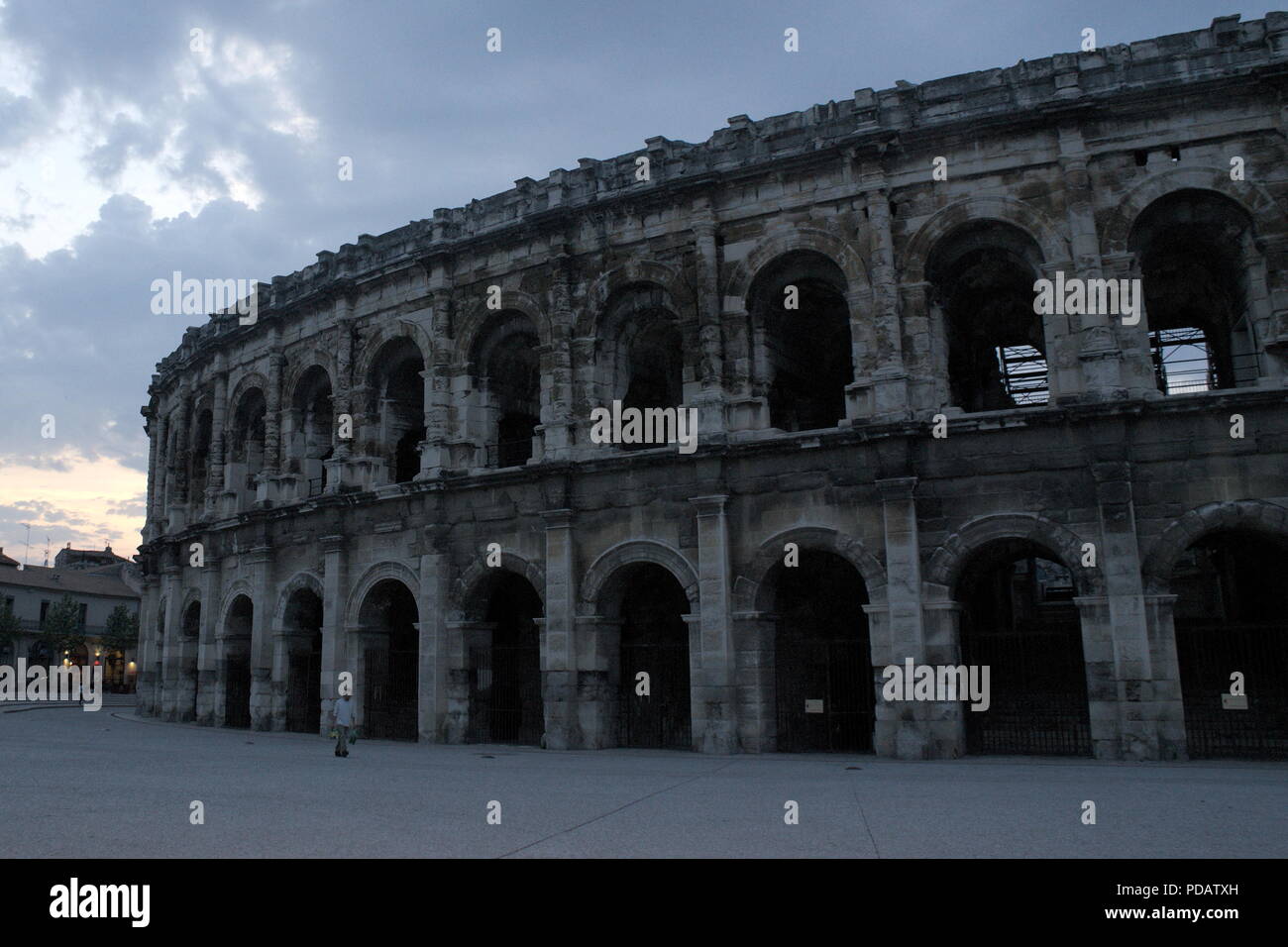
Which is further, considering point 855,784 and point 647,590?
point 647,590

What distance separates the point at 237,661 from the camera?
26109mm

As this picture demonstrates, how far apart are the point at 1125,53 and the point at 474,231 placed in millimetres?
12899

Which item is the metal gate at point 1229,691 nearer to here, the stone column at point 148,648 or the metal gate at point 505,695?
the metal gate at point 505,695

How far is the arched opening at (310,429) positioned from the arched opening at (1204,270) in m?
18.4

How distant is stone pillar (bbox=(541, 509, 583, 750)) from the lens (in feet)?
60.0

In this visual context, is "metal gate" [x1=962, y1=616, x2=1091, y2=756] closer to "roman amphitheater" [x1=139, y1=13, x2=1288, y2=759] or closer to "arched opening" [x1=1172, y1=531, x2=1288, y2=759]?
"roman amphitheater" [x1=139, y1=13, x2=1288, y2=759]

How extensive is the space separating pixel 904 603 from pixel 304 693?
49.6 ft

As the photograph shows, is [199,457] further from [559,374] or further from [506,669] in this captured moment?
[559,374]

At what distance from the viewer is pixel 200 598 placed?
27266mm

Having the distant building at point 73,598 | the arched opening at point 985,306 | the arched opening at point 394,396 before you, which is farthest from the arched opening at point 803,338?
the distant building at point 73,598

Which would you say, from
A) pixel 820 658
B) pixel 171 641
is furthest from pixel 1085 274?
pixel 171 641

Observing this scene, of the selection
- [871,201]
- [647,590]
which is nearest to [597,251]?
[871,201]

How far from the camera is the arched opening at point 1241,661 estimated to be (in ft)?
52.0

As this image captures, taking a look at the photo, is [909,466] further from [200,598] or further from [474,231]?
[200,598]
